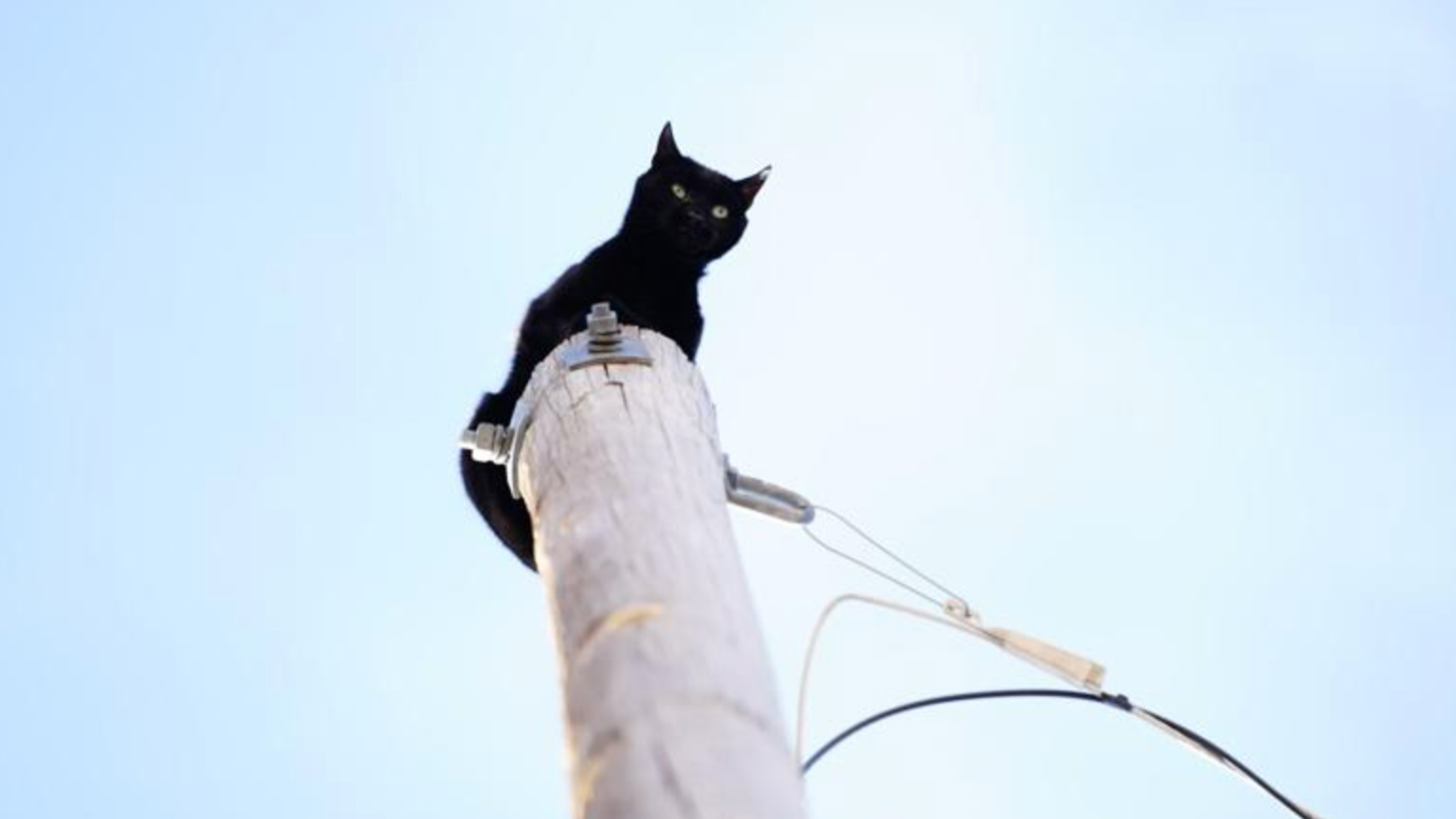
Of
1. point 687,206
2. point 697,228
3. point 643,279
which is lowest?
point 643,279

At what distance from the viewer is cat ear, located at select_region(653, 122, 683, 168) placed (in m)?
5.99

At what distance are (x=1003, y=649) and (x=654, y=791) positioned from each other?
4.61 feet

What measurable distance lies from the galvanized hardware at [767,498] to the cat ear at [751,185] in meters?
3.42

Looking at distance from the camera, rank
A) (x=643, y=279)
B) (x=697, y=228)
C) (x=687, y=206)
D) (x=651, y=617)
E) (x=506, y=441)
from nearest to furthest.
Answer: (x=651, y=617), (x=506, y=441), (x=643, y=279), (x=697, y=228), (x=687, y=206)

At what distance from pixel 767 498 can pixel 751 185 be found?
3601 mm

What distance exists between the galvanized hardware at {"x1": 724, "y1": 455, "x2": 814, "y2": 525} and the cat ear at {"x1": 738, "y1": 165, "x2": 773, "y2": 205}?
11.2 ft

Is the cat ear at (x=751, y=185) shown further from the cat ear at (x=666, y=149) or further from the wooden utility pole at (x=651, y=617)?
the wooden utility pole at (x=651, y=617)

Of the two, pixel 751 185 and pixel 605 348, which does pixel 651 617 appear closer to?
pixel 605 348

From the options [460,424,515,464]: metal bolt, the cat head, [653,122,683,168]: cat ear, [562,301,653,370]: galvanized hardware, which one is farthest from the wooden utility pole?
[653,122,683,168]: cat ear

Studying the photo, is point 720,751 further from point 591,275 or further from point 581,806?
point 591,275

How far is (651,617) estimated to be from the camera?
181cm

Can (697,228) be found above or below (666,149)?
below

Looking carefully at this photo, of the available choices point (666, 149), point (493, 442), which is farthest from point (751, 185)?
point (493, 442)

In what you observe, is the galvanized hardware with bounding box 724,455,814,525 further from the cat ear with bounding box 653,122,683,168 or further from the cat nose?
the cat ear with bounding box 653,122,683,168
